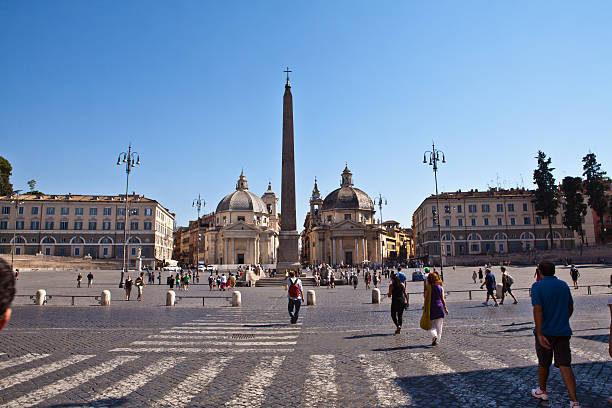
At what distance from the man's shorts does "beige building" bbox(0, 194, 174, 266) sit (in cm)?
6497

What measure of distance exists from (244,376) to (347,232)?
226 ft

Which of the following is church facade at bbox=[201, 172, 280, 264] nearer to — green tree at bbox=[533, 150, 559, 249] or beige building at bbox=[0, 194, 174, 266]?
beige building at bbox=[0, 194, 174, 266]

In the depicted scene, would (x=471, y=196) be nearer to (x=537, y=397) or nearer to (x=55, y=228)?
(x=55, y=228)

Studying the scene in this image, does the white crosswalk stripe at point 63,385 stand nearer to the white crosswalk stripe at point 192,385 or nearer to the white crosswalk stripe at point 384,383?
the white crosswalk stripe at point 192,385

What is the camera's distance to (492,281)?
15.4m

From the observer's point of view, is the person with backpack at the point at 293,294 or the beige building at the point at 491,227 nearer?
the person with backpack at the point at 293,294

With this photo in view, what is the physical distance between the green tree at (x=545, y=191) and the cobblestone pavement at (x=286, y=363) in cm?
5165

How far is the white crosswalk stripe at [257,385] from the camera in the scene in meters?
4.95

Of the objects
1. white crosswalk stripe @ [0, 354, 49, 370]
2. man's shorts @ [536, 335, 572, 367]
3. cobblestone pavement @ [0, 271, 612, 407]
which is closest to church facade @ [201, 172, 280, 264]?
cobblestone pavement @ [0, 271, 612, 407]

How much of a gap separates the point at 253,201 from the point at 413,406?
76198 mm

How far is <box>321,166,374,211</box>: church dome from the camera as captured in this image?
3108 inches

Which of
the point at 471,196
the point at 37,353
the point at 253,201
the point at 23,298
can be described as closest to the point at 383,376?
the point at 37,353

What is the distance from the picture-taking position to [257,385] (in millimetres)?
5656

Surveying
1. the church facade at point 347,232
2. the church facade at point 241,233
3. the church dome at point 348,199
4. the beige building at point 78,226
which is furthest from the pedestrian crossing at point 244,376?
the church dome at point 348,199
